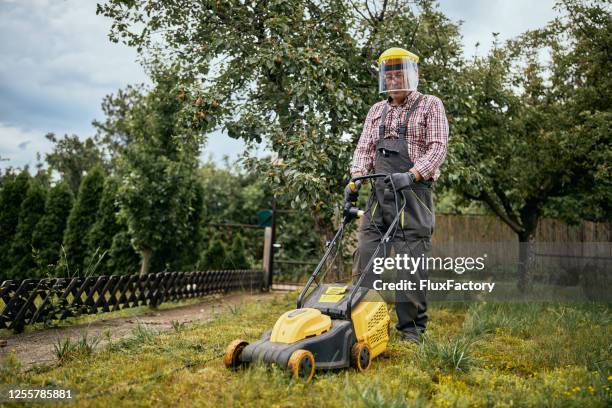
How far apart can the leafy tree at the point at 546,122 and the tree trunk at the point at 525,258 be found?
1.2 inches

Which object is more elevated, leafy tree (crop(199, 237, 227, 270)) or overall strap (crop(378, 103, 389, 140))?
overall strap (crop(378, 103, 389, 140))

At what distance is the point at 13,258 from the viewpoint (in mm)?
12297

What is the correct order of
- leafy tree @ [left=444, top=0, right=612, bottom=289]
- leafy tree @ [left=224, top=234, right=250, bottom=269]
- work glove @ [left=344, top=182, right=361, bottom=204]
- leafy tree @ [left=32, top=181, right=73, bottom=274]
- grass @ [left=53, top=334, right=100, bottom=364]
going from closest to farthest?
1. grass @ [left=53, top=334, right=100, bottom=364]
2. work glove @ [left=344, top=182, right=361, bottom=204]
3. leafy tree @ [left=444, top=0, right=612, bottom=289]
4. leafy tree @ [left=224, top=234, right=250, bottom=269]
5. leafy tree @ [left=32, top=181, right=73, bottom=274]

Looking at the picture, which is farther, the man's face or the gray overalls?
the man's face

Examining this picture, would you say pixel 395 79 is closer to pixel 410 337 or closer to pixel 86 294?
pixel 410 337

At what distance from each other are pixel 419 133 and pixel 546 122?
16.5 ft

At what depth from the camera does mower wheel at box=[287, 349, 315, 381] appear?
2992 mm

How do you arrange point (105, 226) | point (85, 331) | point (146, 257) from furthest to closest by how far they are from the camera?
point (105, 226) → point (146, 257) → point (85, 331)

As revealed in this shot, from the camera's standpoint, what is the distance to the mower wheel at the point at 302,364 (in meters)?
2.99

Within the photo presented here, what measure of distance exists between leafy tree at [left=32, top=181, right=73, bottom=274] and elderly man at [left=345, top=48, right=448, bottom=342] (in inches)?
393

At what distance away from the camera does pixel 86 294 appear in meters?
5.93

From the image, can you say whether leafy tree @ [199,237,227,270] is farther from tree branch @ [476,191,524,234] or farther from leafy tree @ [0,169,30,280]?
tree branch @ [476,191,524,234]

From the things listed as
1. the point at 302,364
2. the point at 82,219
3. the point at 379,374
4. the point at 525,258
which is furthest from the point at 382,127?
the point at 82,219

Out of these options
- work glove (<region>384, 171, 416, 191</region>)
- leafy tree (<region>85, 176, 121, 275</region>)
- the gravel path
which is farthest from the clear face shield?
leafy tree (<region>85, 176, 121, 275</region>)
